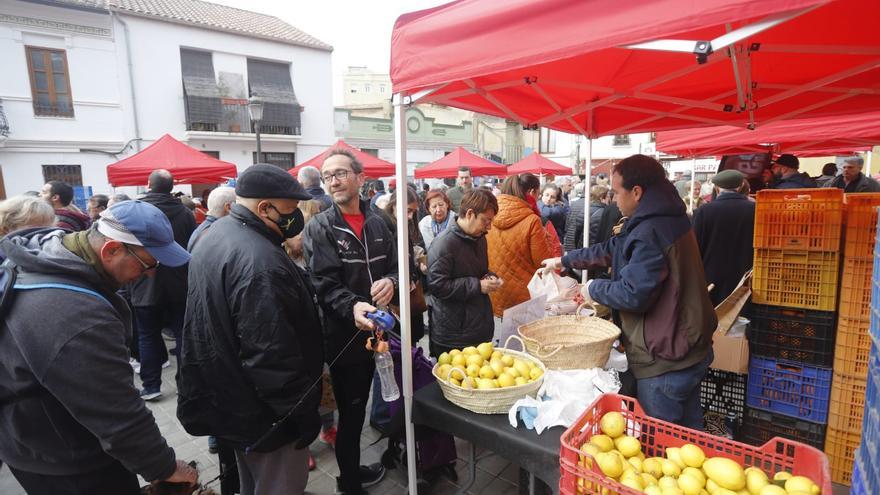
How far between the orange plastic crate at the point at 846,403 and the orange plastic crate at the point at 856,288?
0.41 meters

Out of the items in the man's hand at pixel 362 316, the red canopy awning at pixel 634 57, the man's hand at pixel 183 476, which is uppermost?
the red canopy awning at pixel 634 57

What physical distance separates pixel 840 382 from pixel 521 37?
287 cm

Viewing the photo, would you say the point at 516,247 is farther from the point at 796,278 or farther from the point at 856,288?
the point at 856,288

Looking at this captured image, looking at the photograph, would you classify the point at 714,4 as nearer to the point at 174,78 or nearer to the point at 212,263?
the point at 212,263

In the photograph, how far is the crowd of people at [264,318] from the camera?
4.98ft

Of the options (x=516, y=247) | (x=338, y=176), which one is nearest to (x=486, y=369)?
(x=338, y=176)

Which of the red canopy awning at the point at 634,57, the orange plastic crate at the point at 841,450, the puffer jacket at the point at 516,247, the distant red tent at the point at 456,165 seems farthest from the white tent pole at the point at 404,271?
the distant red tent at the point at 456,165

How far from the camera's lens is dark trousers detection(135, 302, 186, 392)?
417 centimetres

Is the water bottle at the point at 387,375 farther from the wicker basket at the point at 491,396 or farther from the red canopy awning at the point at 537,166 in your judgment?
the red canopy awning at the point at 537,166

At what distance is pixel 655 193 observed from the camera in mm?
2232

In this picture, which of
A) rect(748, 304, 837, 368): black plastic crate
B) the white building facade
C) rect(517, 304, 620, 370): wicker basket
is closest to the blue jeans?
rect(517, 304, 620, 370): wicker basket

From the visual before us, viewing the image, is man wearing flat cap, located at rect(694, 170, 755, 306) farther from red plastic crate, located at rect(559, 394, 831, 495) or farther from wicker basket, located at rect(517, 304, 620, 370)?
red plastic crate, located at rect(559, 394, 831, 495)

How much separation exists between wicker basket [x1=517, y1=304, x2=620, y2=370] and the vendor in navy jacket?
0.17 m

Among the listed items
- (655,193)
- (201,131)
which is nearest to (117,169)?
(655,193)
